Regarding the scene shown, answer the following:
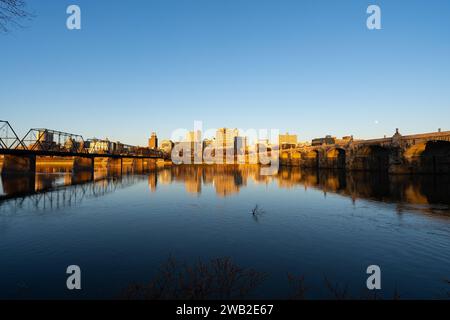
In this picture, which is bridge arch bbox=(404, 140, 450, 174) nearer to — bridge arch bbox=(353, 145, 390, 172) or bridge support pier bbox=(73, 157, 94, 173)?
bridge arch bbox=(353, 145, 390, 172)

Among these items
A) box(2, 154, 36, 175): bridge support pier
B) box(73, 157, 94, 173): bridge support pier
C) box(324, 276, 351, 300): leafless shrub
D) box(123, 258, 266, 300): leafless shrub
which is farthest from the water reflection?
box(73, 157, 94, 173): bridge support pier

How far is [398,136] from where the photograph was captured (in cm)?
7388

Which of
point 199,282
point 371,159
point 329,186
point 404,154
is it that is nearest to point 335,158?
point 371,159

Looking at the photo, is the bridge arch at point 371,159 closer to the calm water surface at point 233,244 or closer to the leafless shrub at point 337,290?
the calm water surface at point 233,244

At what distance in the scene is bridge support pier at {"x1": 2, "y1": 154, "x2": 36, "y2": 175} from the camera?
66.3 metres

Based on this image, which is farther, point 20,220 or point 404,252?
point 20,220

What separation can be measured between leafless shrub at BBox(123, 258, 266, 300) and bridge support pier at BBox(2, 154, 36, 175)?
242ft

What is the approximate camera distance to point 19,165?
221 ft

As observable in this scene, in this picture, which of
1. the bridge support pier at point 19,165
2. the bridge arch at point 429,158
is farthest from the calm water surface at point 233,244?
the bridge arch at point 429,158

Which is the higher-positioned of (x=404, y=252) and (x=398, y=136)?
(x=398, y=136)
